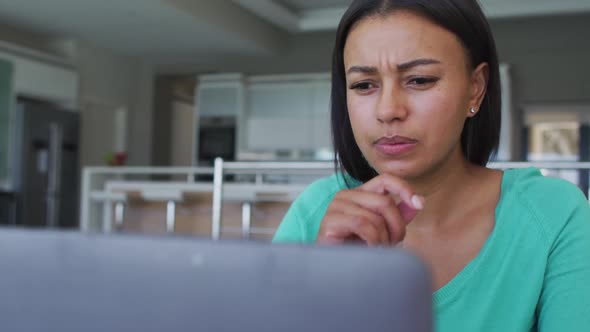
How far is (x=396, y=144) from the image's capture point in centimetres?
68

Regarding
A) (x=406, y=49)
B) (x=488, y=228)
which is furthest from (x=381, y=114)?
(x=488, y=228)

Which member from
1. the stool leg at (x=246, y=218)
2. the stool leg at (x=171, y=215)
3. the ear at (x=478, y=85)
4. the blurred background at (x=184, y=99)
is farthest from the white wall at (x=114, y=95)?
the ear at (x=478, y=85)

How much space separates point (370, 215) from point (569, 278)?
26 centimetres

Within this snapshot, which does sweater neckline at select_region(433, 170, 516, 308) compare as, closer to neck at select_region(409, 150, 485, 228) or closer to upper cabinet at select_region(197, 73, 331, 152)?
neck at select_region(409, 150, 485, 228)

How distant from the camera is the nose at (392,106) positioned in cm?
65

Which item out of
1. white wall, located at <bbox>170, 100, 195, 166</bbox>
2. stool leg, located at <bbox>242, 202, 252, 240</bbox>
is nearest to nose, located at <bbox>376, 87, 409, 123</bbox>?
stool leg, located at <bbox>242, 202, 252, 240</bbox>

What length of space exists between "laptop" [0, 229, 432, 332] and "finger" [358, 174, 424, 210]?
0.32 m

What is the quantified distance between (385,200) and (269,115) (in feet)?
23.7

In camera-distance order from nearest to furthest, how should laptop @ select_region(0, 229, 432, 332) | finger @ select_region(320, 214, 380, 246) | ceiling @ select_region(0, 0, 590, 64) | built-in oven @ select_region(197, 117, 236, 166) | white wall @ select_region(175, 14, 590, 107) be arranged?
laptop @ select_region(0, 229, 432, 332), finger @ select_region(320, 214, 380, 246), ceiling @ select_region(0, 0, 590, 64), white wall @ select_region(175, 14, 590, 107), built-in oven @ select_region(197, 117, 236, 166)

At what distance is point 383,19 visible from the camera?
2.22ft

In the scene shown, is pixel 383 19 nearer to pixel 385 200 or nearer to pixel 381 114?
pixel 381 114

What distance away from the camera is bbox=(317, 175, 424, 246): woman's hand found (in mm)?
521

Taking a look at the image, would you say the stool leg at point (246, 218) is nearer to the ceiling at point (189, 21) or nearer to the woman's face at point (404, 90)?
the ceiling at point (189, 21)

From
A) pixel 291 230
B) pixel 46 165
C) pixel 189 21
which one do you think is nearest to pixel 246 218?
pixel 189 21
